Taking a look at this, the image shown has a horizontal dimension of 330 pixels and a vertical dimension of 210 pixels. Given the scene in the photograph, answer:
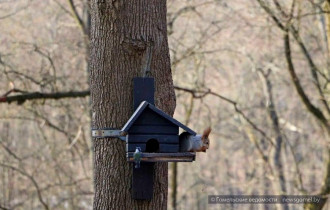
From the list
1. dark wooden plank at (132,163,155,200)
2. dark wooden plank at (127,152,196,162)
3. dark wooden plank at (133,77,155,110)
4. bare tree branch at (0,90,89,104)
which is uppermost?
bare tree branch at (0,90,89,104)

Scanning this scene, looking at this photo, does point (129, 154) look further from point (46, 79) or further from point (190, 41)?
point (190, 41)

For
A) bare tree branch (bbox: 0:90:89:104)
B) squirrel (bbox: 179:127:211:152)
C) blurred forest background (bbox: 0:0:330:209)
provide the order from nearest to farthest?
squirrel (bbox: 179:127:211:152) → bare tree branch (bbox: 0:90:89:104) → blurred forest background (bbox: 0:0:330:209)

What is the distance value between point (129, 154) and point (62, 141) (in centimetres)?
1098

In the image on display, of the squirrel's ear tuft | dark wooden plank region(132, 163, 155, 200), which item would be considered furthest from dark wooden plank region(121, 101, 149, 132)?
the squirrel's ear tuft

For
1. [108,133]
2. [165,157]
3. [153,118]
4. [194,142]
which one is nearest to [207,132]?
[194,142]

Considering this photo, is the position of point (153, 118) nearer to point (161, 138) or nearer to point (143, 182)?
point (161, 138)

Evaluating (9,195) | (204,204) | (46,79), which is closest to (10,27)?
(46,79)

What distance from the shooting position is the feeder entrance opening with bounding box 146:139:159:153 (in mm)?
3963

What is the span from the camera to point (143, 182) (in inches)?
155

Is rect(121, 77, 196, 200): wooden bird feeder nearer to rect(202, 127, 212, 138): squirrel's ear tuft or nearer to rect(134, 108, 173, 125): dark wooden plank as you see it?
Result: rect(134, 108, 173, 125): dark wooden plank

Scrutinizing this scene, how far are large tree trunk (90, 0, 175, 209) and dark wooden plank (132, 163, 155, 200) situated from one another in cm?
6

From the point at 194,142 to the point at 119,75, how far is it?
698mm

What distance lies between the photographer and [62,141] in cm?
1451

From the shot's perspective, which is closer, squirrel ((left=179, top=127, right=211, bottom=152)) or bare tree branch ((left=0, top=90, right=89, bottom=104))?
squirrel ((left=179, top=127, right=211, bottom=152))
